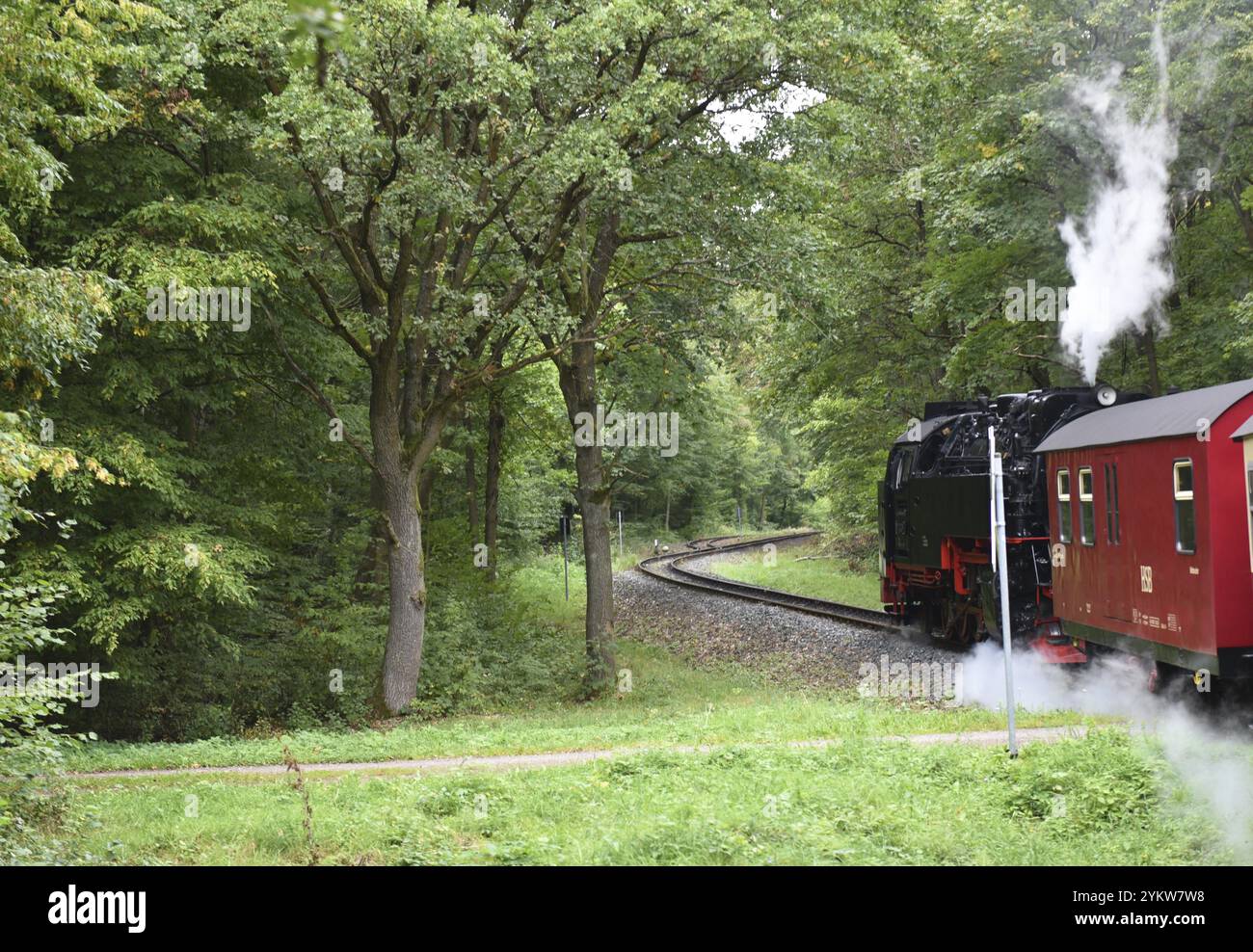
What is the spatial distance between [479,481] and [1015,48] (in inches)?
787

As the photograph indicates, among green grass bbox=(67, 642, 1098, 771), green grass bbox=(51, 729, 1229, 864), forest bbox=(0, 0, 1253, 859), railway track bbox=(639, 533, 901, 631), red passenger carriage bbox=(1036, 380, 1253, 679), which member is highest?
forest bbox=(0, 0, 1253, 859)

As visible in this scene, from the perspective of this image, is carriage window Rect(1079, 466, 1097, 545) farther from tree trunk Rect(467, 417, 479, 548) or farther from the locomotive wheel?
tree trunk Rect(467, 417, 479, 548)

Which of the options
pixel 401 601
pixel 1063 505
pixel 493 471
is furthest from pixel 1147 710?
pixel 493 471

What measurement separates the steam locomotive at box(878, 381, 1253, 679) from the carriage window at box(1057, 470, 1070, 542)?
0.08 feet

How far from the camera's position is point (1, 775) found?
8875mm

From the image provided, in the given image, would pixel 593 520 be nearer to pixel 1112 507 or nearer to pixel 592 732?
pixel 592 732

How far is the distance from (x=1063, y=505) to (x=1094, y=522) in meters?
1.14

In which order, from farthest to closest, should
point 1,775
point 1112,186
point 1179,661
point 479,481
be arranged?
point 479,481 → point 1112,186 → point 1179,661 → point 1,775

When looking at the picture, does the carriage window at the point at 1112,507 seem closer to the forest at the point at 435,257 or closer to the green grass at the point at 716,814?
the green grass at the point at 716,814

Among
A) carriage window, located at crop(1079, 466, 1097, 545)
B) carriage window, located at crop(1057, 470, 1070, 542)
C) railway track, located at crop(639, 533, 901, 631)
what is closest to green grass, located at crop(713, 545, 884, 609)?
railway track, located at crop(639, 533, 901, 631)

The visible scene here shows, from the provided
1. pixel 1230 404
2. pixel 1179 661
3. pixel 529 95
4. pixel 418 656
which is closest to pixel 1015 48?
pixel 529 95

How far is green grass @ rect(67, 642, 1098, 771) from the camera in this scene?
43.0 feet

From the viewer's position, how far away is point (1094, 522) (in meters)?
14.2
